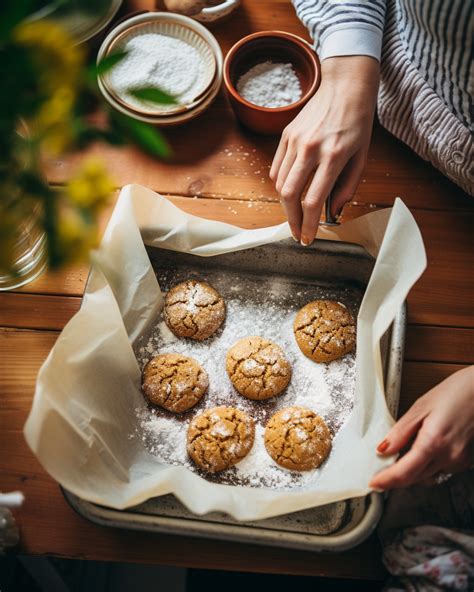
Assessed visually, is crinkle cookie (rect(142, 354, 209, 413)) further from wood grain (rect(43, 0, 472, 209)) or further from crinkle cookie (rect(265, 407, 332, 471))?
wood grain (rect(43, 0, 472, 209))

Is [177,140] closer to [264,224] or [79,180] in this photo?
[264,224]

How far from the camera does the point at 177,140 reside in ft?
3.92

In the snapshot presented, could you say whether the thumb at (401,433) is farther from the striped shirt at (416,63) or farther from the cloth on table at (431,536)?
the striped shirt at (416,63)

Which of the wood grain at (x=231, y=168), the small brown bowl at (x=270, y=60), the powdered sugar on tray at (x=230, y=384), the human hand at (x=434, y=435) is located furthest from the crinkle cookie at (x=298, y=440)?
the small brown bowl at (x=270, y=60)

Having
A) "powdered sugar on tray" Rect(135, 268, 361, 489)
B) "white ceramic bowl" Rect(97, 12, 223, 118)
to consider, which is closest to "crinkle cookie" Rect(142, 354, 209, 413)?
"powdered sugar on tray" Rect(135, 268, 361, 489)

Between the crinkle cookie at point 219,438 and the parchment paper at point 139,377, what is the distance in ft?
0.26

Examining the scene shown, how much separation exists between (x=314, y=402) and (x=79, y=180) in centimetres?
72

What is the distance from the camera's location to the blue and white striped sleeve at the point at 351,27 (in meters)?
0.99

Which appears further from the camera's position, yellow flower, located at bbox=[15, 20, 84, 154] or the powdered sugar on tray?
the powdered sugar on tray

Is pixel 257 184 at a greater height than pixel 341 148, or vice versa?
pixel 341 148

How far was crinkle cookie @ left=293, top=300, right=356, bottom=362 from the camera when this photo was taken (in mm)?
1021

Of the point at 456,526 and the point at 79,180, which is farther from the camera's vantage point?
the point at 456,526

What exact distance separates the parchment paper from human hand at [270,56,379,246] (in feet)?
0.25

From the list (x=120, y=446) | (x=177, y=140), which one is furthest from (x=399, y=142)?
(x=120, y=446)
